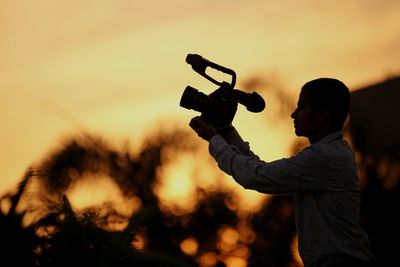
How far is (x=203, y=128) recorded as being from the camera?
407 cm

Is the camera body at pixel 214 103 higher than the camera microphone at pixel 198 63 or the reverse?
the reverse

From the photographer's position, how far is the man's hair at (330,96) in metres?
3.83

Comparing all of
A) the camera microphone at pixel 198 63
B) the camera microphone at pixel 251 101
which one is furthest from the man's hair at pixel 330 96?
the camera microphone at pixel 198 63

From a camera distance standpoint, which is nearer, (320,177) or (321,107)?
(320,177)

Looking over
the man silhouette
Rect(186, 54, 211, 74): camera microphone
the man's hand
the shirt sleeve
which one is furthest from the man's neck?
Rect(186, 54, 211, 74): camera microphone

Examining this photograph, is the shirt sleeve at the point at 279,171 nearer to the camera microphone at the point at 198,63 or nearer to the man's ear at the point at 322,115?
the man's ear at the point at 322,115

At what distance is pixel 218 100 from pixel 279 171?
0.54m

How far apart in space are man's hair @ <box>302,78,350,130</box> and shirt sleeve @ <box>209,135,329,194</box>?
0.78ft

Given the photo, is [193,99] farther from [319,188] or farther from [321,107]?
[319,188]

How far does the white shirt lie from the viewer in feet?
11.7

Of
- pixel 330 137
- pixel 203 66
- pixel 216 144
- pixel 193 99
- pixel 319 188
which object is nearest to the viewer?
pixel 319 188

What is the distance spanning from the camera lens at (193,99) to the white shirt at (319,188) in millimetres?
353

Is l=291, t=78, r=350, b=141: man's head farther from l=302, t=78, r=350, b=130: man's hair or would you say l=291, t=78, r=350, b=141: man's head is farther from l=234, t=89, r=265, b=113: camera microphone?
l=234, t=89, r=265, b=113: camera microphone

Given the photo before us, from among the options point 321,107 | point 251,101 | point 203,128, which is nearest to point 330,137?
point 321,107
